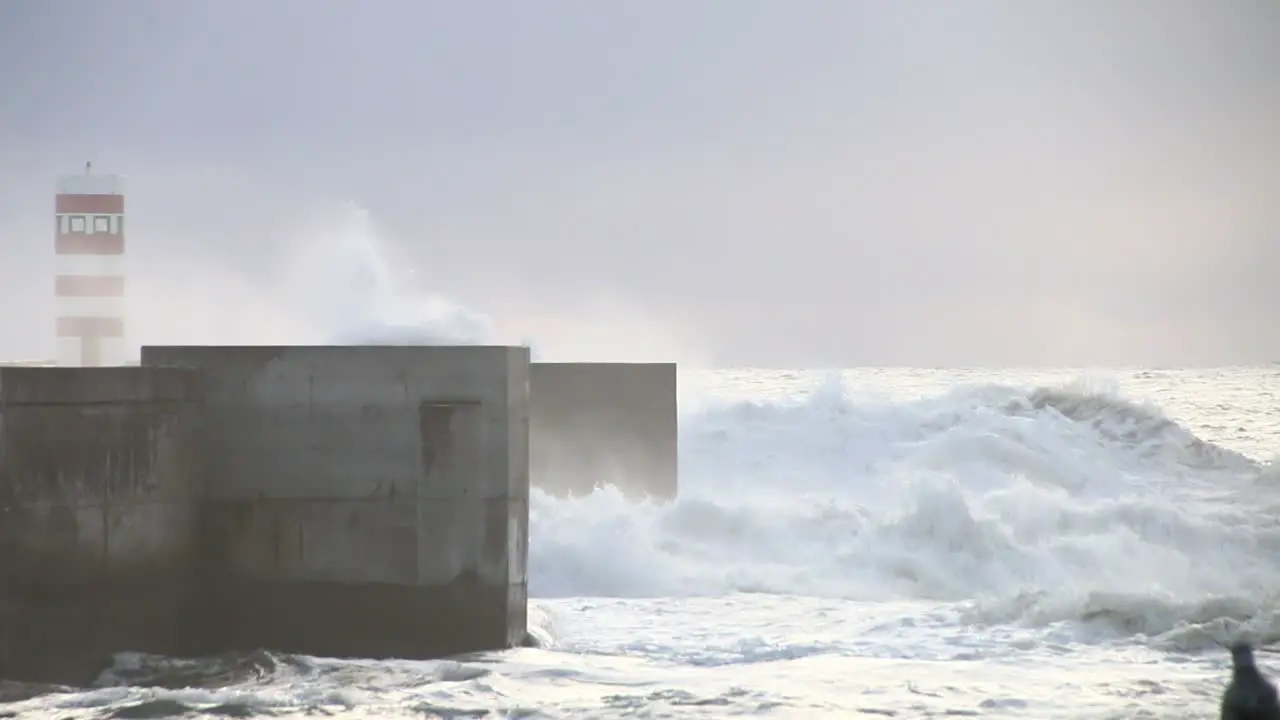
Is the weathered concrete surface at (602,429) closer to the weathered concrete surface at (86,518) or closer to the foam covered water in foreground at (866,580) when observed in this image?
the foam covered water in foreground at (866,580)

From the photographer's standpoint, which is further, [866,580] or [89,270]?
[866,580]

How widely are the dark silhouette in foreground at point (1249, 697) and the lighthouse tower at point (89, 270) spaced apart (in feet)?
28.7

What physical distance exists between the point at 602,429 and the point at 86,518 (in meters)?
7.87

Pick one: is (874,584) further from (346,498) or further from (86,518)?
(86,518)

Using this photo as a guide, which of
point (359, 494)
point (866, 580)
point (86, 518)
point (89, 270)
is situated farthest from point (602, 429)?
point (86, 518)

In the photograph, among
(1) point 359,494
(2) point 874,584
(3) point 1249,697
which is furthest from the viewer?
(2) point 874,584

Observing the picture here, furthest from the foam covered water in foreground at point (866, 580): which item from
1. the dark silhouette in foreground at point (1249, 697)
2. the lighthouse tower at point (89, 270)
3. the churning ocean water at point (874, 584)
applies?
the dark silhouette in foreground at point (1249, 697)

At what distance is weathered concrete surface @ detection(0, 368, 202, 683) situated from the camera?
866 cm

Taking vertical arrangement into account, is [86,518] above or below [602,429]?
below

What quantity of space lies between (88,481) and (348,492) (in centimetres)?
144

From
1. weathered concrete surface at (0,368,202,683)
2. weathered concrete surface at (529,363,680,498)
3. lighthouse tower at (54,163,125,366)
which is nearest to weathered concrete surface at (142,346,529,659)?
weathered concrete surface at (0,368,202,683)

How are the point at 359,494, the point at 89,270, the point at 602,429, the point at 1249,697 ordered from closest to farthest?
the point at 1249,697 → the point at 359,494 → the point at 89,270 → the point at 602,429

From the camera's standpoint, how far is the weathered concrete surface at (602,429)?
52.7 ft

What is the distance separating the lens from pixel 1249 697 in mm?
4113
